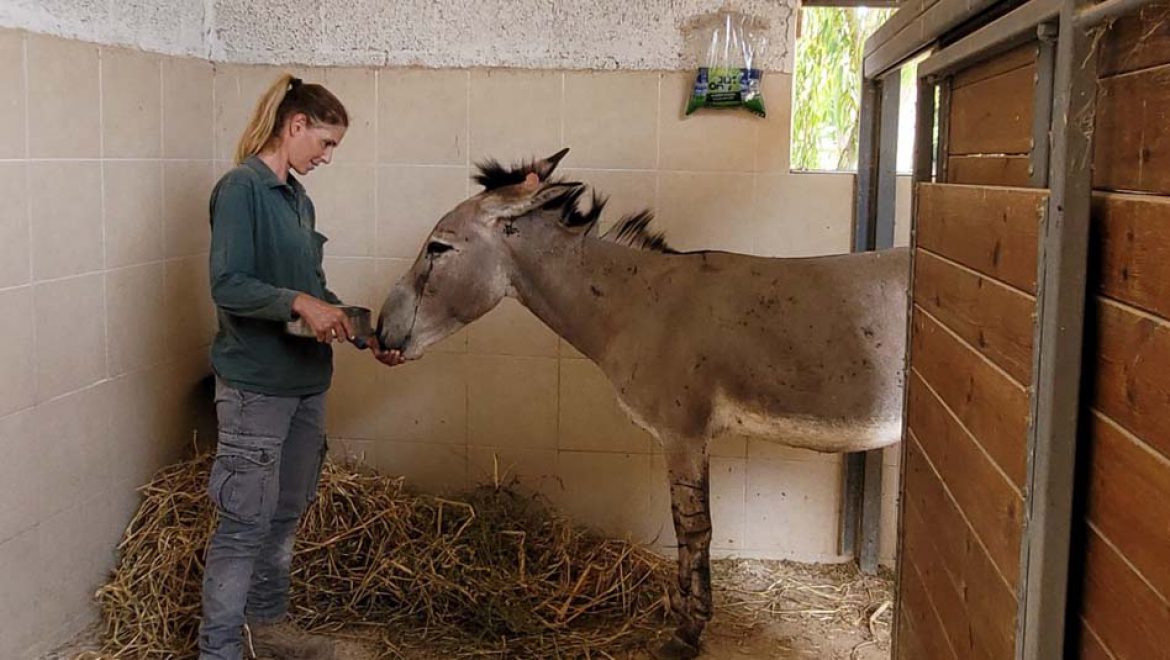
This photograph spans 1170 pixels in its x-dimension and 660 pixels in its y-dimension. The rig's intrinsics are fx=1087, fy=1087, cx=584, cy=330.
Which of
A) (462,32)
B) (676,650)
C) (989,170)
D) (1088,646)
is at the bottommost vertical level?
(676,650)

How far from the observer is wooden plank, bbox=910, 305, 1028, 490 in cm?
162

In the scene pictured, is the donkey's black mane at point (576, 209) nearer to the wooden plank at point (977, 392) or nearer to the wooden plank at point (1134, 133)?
the wooden plank at point (977, 392)

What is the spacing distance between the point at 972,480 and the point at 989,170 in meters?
0.56

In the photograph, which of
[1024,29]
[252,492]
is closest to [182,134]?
[252,492]

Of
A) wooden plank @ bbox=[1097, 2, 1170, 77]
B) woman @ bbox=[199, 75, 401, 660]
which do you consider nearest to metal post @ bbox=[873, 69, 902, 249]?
woman @ bbox=[199, 75, 401, 660]

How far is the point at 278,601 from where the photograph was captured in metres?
3.65

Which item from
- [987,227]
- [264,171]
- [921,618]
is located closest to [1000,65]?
[987,227]

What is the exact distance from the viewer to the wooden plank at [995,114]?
1.72 m

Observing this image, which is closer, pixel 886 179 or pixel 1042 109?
pixel 1042 109

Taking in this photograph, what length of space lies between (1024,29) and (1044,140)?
17 cm

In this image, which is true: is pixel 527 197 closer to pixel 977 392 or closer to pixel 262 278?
pixel 262 278

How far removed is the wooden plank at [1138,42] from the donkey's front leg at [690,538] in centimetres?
231

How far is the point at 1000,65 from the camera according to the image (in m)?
1.89

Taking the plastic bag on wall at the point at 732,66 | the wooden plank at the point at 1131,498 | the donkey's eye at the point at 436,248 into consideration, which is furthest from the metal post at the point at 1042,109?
the plastic bag on wall at the point at 732,66
